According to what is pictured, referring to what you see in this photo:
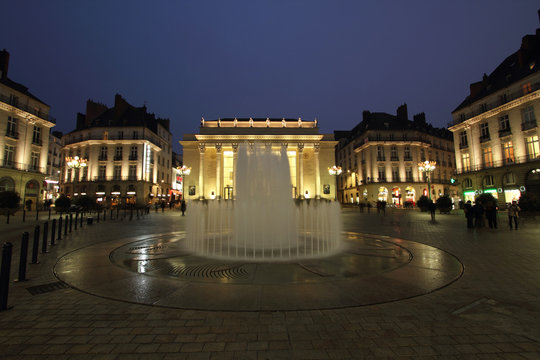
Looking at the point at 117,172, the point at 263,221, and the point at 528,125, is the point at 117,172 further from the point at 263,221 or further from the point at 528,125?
the point at 528,125

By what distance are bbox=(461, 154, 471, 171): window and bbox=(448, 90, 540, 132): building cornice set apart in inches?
179

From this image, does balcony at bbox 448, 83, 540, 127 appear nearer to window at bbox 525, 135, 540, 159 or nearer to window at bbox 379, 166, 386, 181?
window at bbox 525, 135, 540, 159

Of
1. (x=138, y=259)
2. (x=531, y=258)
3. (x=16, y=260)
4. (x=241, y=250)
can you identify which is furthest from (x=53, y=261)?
(x=531, y=258)

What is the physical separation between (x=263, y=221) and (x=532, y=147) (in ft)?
128

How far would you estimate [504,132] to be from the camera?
107 ft

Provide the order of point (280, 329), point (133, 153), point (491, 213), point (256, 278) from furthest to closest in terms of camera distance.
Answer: point (133, 153) < point (491, 213) < point (256, 278) < point (280, 329)


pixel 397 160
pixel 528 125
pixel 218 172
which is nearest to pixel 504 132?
pixel 528 125

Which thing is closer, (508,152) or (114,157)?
(508,152)

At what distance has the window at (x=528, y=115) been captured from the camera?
2975 cm

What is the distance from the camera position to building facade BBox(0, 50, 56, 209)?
31.8 metres

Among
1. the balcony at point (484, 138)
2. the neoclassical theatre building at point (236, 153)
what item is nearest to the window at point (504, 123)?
the balcony at point (484, 138)

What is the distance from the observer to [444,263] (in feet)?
22.1

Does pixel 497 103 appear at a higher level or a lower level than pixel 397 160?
higher

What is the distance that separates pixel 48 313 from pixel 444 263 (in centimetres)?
879
